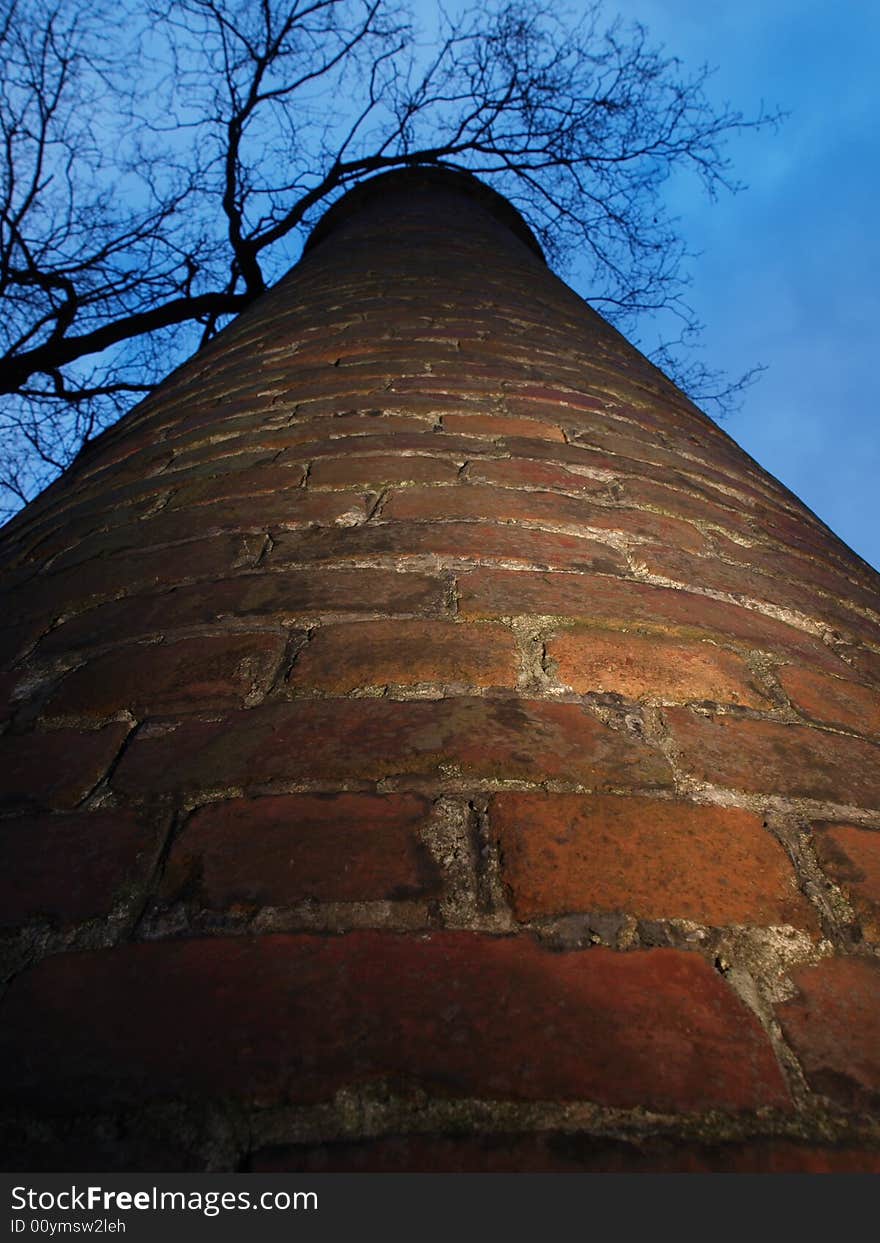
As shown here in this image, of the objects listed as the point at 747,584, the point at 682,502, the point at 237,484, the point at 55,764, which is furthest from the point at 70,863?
the point at 682,502

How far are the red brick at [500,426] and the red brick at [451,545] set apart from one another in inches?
10.7

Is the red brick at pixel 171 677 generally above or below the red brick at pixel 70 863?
above

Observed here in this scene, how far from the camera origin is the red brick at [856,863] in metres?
0.49

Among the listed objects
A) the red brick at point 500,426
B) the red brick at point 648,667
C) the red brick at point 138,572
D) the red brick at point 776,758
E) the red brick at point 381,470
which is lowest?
the red brick at point 776,758


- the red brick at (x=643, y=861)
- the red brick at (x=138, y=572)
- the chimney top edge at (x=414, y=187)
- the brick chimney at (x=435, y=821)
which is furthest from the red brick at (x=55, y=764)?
the chimney top edge at (x=414, y=187)

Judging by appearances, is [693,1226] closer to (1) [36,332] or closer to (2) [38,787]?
(2) [38,787]

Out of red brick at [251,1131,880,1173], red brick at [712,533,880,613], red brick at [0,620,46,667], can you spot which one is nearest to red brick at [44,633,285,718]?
red brick at [0,620,46,667]

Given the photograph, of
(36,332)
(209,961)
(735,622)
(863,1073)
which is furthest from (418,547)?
(36,332)

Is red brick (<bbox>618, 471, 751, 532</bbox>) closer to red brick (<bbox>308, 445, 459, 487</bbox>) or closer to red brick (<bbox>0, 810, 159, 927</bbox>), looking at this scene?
red brick (<bbox>308, 445, 459, 487</bbox>)

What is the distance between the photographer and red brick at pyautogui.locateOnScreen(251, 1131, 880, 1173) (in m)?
0.34

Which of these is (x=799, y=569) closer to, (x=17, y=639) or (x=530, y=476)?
(x=530, y=476)

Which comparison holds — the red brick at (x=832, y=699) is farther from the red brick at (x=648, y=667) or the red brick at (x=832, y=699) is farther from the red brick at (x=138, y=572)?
the red brick at (x=138, y=572)

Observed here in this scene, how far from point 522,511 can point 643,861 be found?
0.50 metres

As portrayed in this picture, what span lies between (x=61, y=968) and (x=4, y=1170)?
0.10 m
